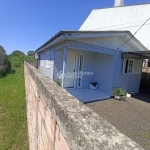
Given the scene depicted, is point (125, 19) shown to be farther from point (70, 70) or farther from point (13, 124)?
point (13, 124)

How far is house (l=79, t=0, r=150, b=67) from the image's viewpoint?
42.7 feet

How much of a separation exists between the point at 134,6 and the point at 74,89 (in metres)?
11.5

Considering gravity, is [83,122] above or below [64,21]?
below

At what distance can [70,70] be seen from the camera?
9.23 m

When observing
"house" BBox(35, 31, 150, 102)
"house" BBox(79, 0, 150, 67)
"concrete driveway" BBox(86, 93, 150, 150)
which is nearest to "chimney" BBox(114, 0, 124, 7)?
"house" BBox(79, 0, 150, 67)

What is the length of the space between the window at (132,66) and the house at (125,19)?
172 inches

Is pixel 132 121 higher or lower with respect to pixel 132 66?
lower

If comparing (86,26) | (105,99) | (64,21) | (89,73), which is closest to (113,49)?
(89,73)

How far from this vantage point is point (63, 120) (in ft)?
3.69

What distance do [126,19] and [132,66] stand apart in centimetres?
674

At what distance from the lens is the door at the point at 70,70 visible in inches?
356

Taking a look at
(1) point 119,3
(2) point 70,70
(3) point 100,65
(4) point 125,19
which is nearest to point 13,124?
(2) point 70,70

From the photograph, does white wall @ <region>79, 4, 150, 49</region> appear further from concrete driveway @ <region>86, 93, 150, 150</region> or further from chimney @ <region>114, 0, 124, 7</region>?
concrete driveway @ <region>86, 93, 150, 150</region>

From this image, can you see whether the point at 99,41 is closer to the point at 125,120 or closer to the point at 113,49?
the point at 113,49
